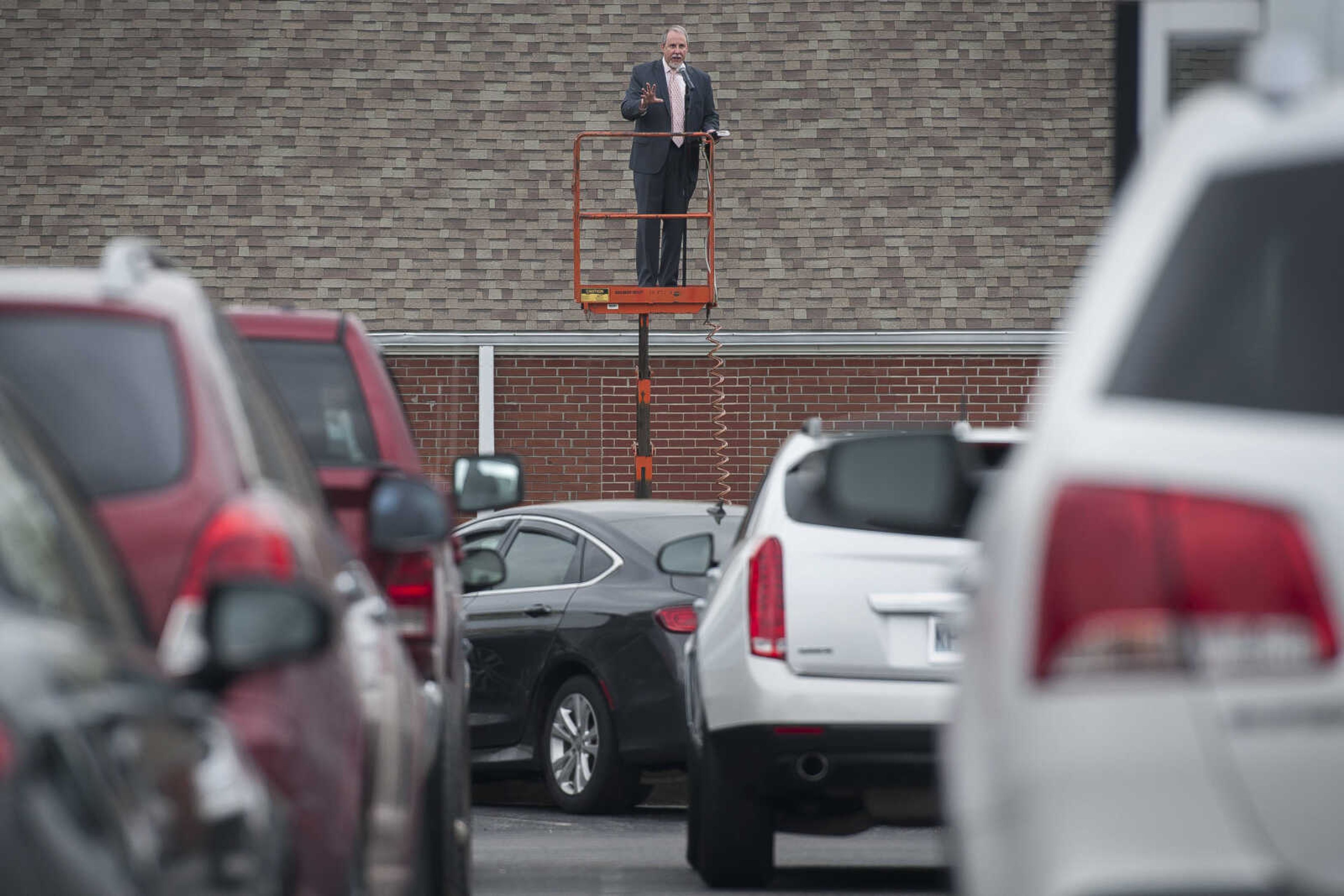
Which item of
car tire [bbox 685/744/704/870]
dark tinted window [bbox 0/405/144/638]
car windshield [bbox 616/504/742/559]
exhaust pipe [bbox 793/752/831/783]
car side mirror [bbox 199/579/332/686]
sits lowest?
car tire [bbox 685/744/704/870]

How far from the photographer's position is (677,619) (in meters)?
12.0

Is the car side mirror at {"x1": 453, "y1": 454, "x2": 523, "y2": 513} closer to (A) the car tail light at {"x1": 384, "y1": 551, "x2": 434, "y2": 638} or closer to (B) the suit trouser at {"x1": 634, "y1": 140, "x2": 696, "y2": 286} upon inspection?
(A) the car tail light at {"x1": 384, "y1": 551, "x2": 434, "y2": 638}

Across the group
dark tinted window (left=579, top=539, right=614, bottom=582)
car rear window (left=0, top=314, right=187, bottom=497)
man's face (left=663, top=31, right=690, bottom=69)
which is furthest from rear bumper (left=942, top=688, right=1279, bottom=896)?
man's face (left=663, top=31, right=690, bottom=69)

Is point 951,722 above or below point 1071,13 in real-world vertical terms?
below

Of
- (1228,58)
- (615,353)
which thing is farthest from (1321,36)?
(615,353)

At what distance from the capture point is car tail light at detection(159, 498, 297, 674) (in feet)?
12.9

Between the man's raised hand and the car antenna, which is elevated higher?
the man's raised hand

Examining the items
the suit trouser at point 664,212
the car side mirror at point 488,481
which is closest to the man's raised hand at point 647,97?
the suit trouser at point 664,212

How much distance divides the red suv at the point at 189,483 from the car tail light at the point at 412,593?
82.5 inches

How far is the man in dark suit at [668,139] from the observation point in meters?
19.9

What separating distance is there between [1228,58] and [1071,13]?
67.0ft

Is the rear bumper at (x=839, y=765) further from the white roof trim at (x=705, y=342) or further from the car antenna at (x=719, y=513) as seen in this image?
the white roof trim at (x=705, y=342)

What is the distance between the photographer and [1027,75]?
2597 centimetres

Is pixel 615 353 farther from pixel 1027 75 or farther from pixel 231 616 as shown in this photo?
pixel 231 616
